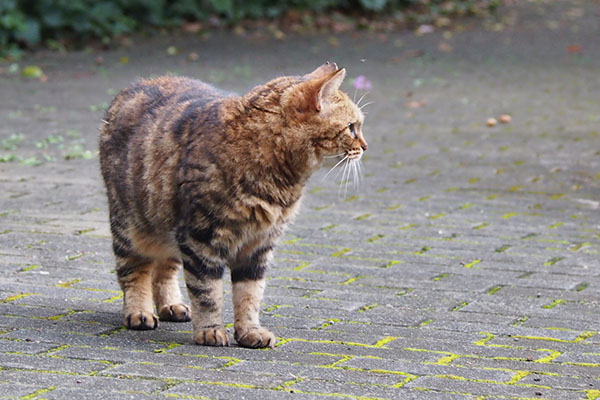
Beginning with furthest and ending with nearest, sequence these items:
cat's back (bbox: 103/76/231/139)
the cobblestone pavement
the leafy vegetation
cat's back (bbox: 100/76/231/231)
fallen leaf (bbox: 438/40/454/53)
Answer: fallen leaf (bbox: 438/40/454/53), the leafy vegetation, cat's back (bbox: 103/76/231/139), cat's back (bbox: 100/76/231/231), the cobblestone pavement

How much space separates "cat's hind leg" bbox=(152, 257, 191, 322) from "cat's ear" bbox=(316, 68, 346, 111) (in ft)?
3.72

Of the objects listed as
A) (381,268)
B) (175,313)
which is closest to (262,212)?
(175,313)

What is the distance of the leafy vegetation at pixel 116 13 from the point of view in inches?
588

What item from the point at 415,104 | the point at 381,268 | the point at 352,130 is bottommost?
the point at 415,104

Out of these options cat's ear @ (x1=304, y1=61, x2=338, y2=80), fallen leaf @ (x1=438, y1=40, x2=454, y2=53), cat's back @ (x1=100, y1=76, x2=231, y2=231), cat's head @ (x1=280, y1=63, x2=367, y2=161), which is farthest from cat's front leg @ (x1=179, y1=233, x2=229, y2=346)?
fallen leaf @ (x1=438, y1=40, x2=454, y2=53)

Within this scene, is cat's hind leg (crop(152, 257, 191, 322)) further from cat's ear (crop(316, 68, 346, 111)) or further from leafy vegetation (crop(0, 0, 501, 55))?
leafy vegetation (crop(0, 0, 501, 55))

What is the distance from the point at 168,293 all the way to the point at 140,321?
0.36 m

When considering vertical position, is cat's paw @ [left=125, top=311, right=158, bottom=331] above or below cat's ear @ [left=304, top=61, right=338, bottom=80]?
below

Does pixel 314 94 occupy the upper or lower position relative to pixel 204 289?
upper

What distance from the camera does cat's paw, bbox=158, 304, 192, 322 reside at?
4875 millimetres

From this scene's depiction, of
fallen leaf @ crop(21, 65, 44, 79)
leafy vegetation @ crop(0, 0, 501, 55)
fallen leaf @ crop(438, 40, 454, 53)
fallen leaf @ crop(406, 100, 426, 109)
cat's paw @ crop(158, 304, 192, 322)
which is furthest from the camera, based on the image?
fallen leaf @ crop(438, 40, 454, 53)

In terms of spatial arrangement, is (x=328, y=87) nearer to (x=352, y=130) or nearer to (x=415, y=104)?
(x=352, y=130)

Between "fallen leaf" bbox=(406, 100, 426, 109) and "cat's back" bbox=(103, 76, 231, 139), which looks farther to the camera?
"fallen leaf" bbox=(406, 100, 426, 109)

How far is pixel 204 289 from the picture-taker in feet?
14.3
